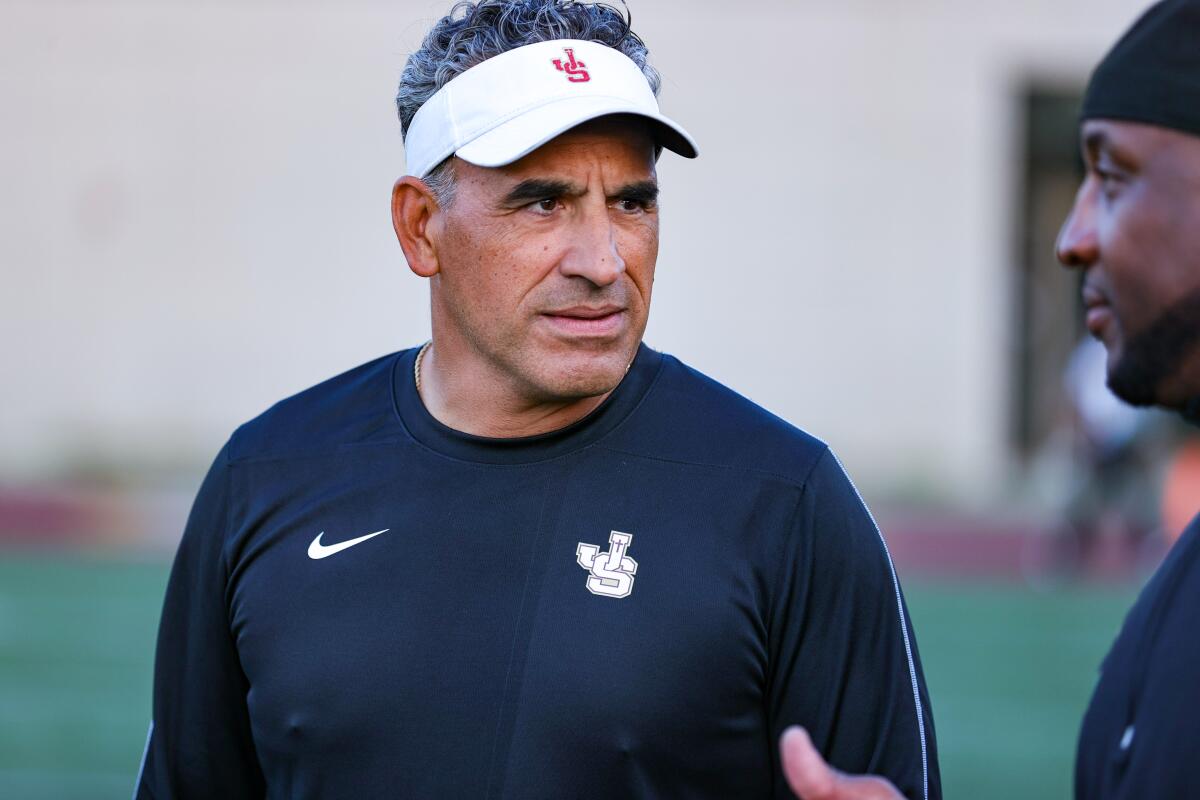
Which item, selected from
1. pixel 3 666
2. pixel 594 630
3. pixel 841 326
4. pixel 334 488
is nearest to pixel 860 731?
pixel 594 630

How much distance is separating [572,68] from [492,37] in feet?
0.60

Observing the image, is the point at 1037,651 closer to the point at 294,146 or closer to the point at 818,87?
the point at 818,87

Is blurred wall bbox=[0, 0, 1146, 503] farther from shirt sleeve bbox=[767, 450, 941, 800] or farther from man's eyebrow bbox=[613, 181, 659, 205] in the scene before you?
shirt sleeve bbox=[767, 450, 941, 800]

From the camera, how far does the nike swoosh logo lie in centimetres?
296

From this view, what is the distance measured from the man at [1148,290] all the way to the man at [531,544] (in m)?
0.38

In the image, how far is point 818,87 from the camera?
19.5m

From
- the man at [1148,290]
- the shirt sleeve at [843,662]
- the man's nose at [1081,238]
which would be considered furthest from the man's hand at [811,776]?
the man's nose at [1081,238]

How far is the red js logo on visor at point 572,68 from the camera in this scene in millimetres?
2920

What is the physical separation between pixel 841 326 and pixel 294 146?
6335 mm

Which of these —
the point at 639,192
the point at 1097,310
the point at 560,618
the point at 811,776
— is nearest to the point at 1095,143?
the point at 1097,310

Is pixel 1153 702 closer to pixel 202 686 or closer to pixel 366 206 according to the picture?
pixel 202 686

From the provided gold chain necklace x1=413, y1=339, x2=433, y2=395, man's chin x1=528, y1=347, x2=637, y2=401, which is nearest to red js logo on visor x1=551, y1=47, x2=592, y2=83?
man's chin x1=528, y1=347, x2=637, y2=401

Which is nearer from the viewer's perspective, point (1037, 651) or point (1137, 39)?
point (1137, 39)

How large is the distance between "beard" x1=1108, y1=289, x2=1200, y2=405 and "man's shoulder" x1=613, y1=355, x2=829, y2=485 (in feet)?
1.90
